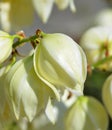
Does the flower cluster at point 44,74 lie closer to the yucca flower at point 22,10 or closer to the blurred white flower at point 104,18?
the yucca flower at point 22,10

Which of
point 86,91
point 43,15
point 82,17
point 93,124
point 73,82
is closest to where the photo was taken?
point 73,82

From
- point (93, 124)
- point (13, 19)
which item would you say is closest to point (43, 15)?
point (13, 19)

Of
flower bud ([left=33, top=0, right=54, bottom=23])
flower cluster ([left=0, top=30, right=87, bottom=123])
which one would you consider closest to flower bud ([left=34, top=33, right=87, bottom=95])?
flower cluster ([left=0, top=30, right=87, bottom=123])

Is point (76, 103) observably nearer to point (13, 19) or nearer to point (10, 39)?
point (10, 39)

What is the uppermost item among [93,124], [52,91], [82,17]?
[52,91]

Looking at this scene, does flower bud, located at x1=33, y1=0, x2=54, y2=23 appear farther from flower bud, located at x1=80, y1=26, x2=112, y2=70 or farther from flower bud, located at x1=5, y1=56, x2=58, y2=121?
flower bud, located at x1=5, y1=56, x2=58, y2=121

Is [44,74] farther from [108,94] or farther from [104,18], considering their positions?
[104,18]
